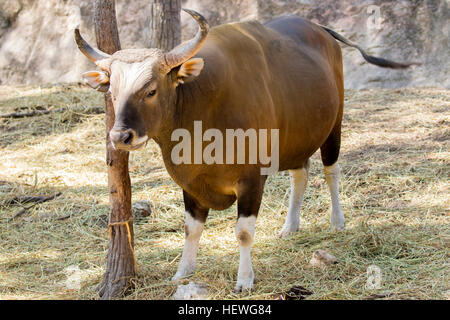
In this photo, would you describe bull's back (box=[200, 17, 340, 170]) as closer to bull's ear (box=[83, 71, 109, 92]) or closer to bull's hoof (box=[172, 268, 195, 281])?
bull's ear (box=[83, 71, 109, 92])

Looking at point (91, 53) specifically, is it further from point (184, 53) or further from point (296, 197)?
point (296, 197)

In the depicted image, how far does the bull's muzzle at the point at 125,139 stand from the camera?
3.42 metres

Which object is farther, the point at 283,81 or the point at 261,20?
the point at 261,20

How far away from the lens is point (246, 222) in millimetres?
4195

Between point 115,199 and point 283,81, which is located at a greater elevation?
point 283,81

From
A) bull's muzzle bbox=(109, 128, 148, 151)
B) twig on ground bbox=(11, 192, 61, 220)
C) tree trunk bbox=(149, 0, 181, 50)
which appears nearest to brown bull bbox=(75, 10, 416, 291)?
bull's muzzle bbox=(109, 128, 148, 151)

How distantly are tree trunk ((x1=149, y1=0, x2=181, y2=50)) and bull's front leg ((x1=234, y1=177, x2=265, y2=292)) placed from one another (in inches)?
170

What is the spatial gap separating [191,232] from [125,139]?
131 centimetres

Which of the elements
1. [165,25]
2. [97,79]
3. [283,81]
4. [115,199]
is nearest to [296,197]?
[283,81]

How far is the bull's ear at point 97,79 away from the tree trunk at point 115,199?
0.27 feet

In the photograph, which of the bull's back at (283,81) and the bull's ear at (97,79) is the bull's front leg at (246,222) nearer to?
the bull's back at (283,81)

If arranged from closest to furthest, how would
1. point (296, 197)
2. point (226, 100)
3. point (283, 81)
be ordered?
1. point (226, 100)
2. point (283, 81)
3. point (296, 197)

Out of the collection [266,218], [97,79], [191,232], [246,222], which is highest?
[97,79]
